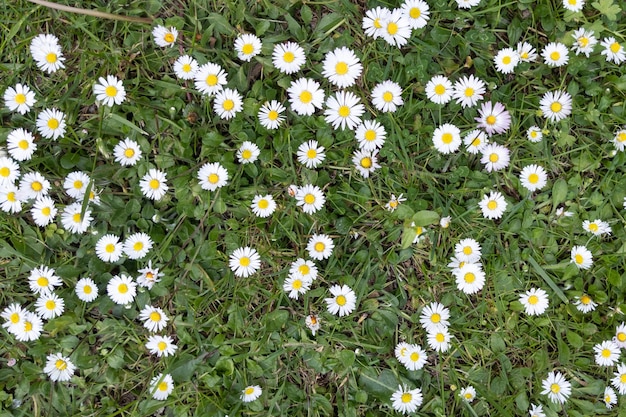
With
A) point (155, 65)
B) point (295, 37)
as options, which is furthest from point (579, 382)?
point (155, 65)

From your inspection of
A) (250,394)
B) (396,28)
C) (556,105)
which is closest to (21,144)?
(250,394)

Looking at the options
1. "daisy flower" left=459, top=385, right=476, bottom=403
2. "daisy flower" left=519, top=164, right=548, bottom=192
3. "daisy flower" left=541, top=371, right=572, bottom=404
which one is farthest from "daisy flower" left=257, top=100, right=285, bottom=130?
"daisy flower" left=541, top=371, right=572, bottom=404

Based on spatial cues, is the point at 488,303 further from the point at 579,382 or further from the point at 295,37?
the point at 295,37

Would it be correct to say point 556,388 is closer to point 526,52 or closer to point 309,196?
point 309,196

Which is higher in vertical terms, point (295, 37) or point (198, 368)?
point (295, 37)

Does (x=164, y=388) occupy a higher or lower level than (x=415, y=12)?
lower

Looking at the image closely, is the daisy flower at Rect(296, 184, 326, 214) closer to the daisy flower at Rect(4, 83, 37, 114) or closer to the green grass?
the green grass
